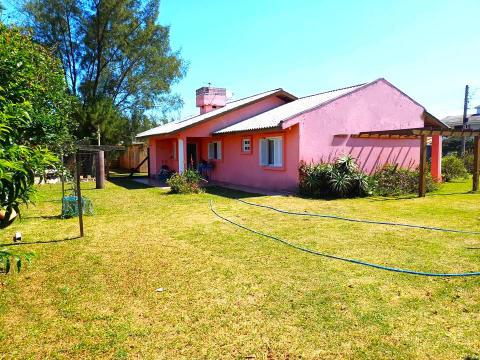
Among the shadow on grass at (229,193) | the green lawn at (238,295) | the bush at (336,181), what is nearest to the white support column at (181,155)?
the shadow on grass at (229,193)

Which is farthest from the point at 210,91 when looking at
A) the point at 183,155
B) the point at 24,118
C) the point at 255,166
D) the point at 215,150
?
the point at 24,118

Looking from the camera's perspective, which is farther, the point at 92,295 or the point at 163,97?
the point at 163,97

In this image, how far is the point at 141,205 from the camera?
492 inches

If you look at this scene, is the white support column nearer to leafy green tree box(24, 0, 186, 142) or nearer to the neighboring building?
leafy green tree box(24, 0, 186, 142)

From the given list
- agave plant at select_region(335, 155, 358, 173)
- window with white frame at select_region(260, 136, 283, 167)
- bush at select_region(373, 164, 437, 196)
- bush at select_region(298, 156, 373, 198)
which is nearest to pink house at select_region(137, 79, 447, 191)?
window with white frame at select_region(260, 136, 283, 167)

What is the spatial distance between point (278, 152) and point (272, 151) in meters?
0.74

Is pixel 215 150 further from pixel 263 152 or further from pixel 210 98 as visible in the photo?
pixel 210 98

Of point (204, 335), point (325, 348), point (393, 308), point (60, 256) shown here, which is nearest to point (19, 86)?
point (60, 256)

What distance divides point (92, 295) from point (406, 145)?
16270 mm

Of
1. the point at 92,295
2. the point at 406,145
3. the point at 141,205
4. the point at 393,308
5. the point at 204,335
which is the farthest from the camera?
the point at 406,145

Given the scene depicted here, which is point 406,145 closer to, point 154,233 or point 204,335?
point 154,233

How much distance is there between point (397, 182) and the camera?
14.7m

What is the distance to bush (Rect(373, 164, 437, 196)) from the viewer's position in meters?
14.5

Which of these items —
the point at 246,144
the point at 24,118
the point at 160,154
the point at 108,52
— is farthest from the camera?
the point at 108,52
